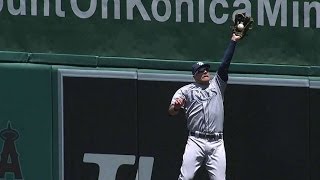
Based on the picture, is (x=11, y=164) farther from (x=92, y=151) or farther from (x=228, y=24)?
(x=228, y=24)

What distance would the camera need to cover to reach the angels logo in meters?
14.3

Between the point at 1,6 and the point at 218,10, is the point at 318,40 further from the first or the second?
the point at 1,6

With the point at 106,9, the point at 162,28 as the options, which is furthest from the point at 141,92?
the point at 106,9

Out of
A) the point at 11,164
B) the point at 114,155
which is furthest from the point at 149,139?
the point at 11,164

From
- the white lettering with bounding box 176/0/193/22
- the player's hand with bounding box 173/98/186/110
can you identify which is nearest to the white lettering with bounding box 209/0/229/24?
the white lettering with bounding box 176/0/193/22

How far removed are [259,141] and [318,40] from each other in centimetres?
142

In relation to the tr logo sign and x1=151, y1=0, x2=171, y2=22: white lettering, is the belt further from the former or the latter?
x1=151, y1=0, x2=171, y2=22: white lettering

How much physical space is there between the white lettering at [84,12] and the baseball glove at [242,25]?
5.78 feet

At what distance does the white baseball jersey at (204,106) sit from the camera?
13.8 m

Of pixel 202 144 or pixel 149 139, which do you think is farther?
pixel 149 139

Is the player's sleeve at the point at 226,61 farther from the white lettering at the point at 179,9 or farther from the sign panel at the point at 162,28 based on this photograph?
the white lettering at the point at 179,9

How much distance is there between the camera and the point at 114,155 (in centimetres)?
1455

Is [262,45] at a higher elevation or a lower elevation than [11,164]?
higher

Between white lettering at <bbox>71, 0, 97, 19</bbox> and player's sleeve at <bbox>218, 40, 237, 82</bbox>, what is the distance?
5.80 feet
